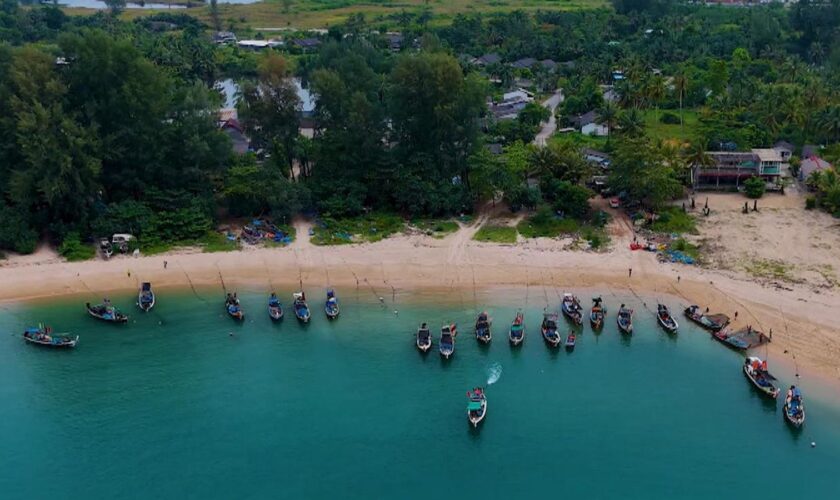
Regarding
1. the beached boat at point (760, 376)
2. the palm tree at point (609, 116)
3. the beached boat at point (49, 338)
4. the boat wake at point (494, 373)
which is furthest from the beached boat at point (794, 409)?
the palm tree at point (609, 116)

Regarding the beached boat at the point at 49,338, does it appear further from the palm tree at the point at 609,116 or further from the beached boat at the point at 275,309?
the palm tree at the point at 609,116

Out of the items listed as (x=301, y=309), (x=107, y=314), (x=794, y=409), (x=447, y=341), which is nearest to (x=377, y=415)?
(x=447, y=341)

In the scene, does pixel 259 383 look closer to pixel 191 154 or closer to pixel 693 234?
pixel 191 154

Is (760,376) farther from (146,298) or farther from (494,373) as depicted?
(146,298)

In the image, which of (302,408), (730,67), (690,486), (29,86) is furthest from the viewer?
(730,67)

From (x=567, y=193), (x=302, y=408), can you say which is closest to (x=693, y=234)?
(x=567, y=193)

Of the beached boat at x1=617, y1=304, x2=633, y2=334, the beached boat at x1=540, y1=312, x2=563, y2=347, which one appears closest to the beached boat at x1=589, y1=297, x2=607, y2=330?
the beached boat at x1=617, y1=304, x2=633, y2=334
